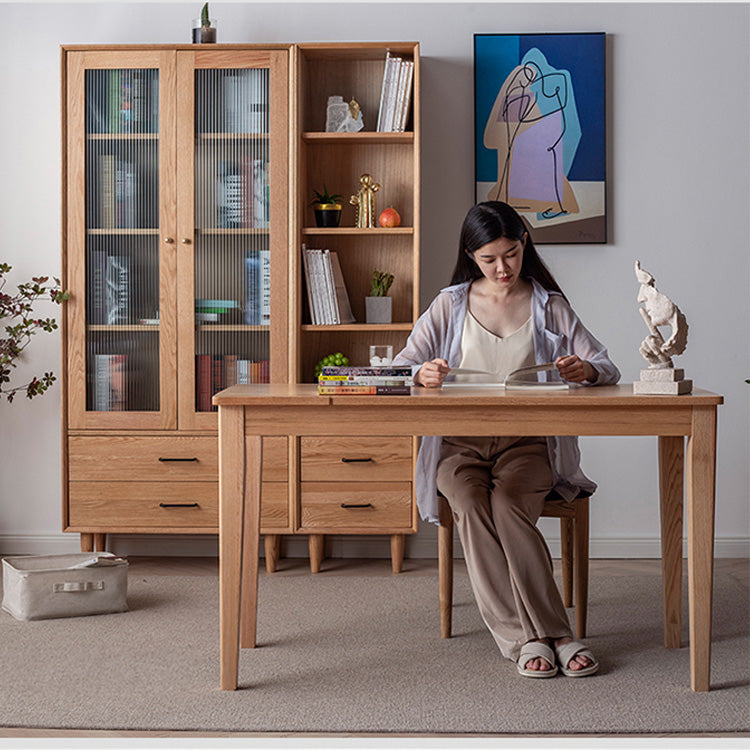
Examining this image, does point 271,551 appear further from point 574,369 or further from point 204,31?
point 204,31

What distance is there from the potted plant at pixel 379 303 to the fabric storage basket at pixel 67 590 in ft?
4.25

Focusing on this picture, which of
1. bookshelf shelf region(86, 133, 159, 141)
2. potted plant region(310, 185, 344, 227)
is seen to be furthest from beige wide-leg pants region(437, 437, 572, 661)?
bookshelf shelf region(86, 133, 159, 141)

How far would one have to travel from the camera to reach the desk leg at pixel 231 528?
2123 millimetres

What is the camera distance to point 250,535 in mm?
2264

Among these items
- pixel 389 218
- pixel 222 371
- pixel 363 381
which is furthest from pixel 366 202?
pixel 363 381

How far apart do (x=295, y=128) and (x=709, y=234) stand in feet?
5.48

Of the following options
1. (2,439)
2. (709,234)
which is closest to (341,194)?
(709,234)

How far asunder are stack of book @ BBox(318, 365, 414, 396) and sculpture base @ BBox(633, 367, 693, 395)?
0.56 m

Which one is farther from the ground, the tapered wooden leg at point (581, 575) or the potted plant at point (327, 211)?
the potted plant at point (327, 211)

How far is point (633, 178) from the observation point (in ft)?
11.7

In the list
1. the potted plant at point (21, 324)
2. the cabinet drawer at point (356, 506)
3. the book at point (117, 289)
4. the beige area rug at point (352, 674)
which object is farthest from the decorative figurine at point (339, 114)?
the beige area rug at point (352, 674)

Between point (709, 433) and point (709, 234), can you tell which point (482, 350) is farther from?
point (709, 234)

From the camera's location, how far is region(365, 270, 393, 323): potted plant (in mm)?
3441

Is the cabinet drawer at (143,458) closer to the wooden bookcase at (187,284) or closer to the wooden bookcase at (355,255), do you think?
the wooden bookcase at (187,284)
